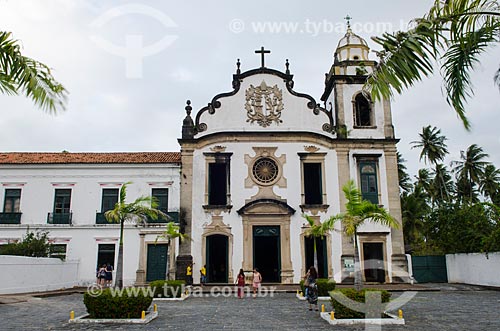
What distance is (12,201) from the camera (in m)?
23.9

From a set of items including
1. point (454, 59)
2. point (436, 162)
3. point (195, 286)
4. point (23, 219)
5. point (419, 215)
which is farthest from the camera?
point (436, 162)

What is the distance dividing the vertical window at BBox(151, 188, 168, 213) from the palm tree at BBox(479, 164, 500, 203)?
1155 inches

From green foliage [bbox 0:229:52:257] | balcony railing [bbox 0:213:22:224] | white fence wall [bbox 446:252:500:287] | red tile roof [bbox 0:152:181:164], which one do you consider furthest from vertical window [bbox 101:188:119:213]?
white fence wall [bbox 446:252:500:287]

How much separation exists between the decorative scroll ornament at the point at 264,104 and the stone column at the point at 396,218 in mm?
6118

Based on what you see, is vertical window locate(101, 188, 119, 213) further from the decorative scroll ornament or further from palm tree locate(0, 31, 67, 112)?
palm tree locate(0, 31, 67, 112)

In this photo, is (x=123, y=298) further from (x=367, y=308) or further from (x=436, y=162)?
(x=436, y=162)

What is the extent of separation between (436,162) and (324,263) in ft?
74.2

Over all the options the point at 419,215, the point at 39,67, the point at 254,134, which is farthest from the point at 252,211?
the point at 419,215

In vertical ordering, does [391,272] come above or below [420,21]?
below

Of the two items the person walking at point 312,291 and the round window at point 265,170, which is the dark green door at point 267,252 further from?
the person walking at point 312,291

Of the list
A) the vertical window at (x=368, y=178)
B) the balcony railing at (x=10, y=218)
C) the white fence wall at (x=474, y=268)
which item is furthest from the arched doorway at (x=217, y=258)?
the white fence wall at (x=474, y=268)

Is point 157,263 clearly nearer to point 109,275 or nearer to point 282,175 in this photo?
point 109,275

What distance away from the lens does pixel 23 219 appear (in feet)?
77.4

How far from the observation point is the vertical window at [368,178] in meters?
23.6
